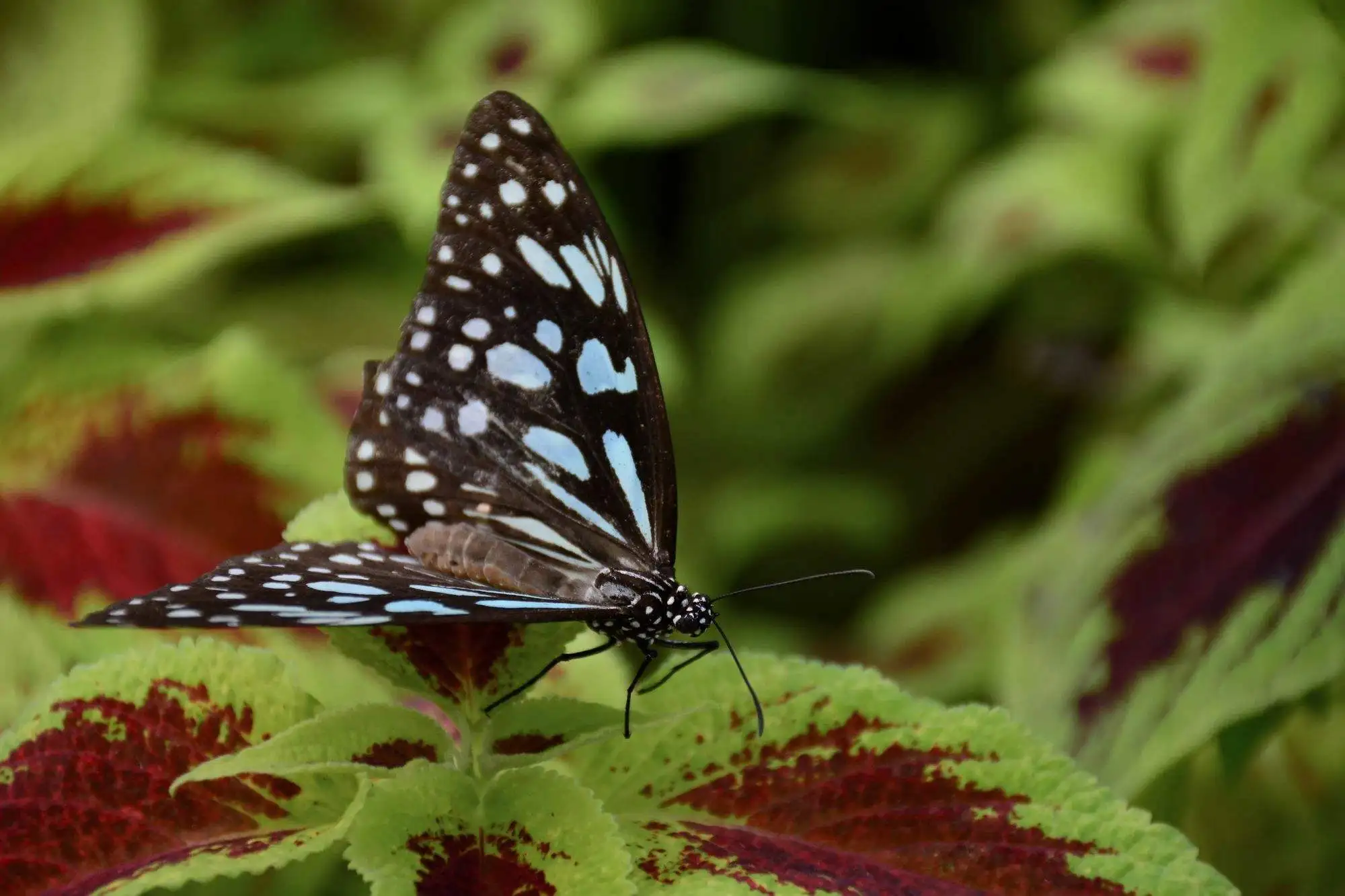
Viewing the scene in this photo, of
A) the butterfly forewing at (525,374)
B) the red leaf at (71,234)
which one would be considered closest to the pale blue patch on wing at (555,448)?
the butterfly forewing at (525,374)

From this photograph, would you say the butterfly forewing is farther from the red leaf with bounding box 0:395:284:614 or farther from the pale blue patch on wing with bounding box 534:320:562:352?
the red leaf with bounding box 0:395:284:614

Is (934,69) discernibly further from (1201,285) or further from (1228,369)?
(1228,369)

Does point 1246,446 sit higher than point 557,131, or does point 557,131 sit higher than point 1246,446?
point 557,131

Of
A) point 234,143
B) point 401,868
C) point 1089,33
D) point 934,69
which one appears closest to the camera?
point 401,868

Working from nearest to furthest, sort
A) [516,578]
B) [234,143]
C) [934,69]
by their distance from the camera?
[516,578] → [234,143] → [934,69]

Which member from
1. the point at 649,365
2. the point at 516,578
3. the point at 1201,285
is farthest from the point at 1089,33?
the point at 516,578

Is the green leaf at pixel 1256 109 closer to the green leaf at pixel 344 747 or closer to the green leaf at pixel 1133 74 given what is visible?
the green leaf at pixel 1133 74
